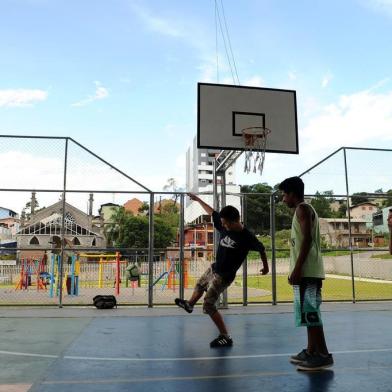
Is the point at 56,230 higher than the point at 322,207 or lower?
lower

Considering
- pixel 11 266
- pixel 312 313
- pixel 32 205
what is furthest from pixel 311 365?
pixel 11 266

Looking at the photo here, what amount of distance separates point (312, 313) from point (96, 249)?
21.6 ft

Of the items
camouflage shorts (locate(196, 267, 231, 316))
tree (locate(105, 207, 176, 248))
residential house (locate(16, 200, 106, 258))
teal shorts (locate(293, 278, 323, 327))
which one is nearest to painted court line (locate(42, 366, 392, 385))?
teal shorts (locate(293, 278, 323, 327))

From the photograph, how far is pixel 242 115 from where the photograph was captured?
10719 mm

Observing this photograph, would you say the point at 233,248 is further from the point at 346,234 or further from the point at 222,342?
the point at 346,234

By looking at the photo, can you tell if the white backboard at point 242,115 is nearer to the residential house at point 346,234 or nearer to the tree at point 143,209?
the tree at point 143,209

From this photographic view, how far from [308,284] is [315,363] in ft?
2.56

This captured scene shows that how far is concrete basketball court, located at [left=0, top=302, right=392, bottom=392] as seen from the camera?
13.9ft

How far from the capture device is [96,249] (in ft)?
34.0

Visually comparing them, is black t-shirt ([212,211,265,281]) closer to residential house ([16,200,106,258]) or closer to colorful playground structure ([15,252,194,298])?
residential house ([16,200,106,258])

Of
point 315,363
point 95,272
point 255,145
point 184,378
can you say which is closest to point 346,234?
point 255,145

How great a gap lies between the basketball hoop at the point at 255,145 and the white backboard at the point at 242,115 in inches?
5.0

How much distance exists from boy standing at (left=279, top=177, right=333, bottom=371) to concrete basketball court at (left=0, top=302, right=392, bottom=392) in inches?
5.8

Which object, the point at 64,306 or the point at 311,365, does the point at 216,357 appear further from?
the point at 64,306
